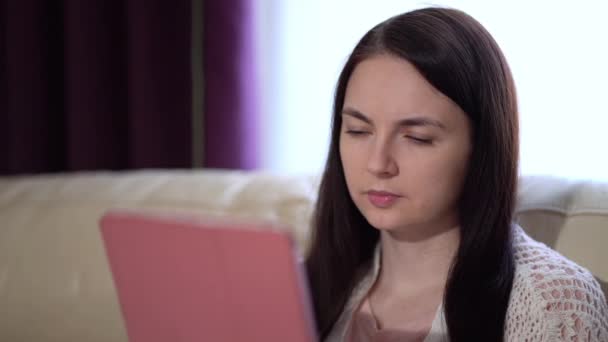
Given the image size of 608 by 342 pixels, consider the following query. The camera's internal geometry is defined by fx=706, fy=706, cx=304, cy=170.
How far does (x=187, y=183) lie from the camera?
5.27 ft

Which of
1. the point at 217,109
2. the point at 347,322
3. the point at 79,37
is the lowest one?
the point at 347,322

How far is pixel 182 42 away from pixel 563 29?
3.47 ft

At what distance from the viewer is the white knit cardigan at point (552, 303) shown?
905mm

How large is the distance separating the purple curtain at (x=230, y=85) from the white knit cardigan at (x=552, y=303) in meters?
1.13

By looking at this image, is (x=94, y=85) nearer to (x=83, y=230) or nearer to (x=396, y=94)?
(x=83, y=230)

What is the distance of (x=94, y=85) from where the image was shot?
2158mm

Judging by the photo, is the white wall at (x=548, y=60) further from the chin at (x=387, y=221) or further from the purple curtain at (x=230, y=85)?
the chin at (x=387, y=221)

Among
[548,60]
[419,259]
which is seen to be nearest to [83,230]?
[419,259]

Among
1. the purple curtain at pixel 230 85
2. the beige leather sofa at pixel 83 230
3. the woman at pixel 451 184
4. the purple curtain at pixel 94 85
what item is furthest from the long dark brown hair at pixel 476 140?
the purple curtain at pixel 94 85

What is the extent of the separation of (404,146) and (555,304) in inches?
11.3

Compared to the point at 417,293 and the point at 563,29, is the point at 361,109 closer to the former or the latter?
the point at 417,293

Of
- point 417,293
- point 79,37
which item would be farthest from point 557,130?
point 79,37

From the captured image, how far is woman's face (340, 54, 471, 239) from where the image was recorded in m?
0.97

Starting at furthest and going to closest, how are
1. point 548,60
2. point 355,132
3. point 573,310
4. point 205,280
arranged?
point 548,60 < point 355,132 < point 573,310 < point 205,280
